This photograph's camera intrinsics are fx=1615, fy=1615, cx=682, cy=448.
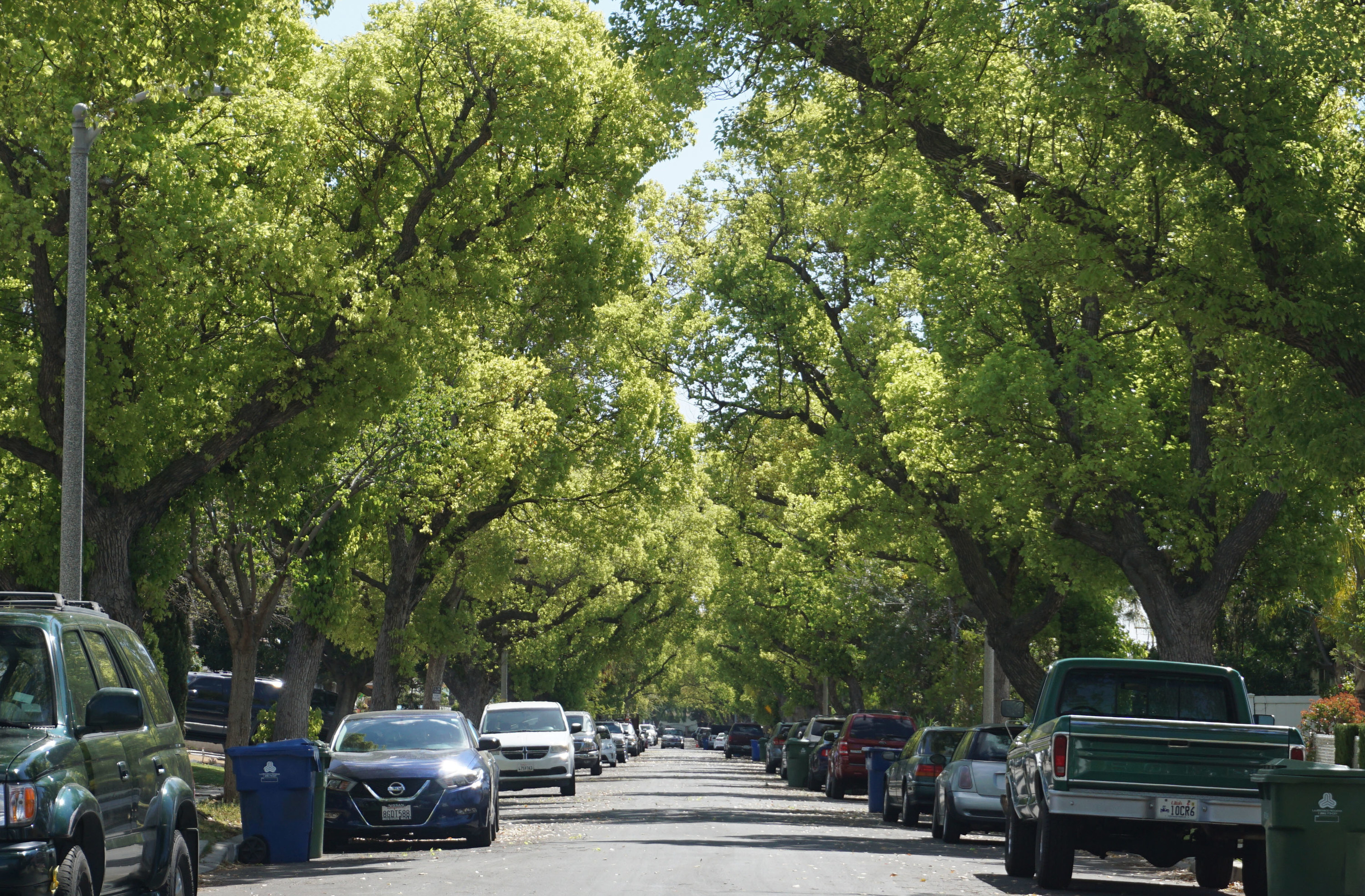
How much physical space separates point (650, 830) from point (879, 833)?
357 centimetres

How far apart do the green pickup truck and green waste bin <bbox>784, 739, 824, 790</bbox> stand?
85.5 feet

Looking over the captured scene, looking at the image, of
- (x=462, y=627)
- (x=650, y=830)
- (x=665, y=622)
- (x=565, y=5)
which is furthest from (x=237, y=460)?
(x=665, y=622)

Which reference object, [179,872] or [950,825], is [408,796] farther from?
[179,872]

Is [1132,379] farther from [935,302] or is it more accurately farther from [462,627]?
[462,627]

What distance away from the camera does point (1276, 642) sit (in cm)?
5506

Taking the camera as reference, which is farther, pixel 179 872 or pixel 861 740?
pixel 861 740

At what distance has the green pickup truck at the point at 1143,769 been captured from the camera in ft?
44.3

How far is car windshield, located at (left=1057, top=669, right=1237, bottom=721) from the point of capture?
15344mm

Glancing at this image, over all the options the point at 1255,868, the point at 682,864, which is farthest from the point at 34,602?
the point at 1255,868

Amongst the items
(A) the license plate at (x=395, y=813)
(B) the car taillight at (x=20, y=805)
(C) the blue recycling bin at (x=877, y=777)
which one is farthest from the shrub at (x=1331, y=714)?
(B) the car taillight at (x=20, y=805)

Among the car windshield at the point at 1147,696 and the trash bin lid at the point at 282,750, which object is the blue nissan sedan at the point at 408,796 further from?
the car windshield at the point at 1147,696

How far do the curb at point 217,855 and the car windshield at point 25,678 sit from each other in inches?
315

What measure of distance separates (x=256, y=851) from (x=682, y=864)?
4598 mm

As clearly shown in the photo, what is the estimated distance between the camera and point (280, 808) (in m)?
16.9
